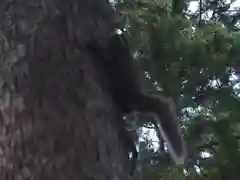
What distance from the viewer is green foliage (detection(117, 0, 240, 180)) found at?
102 inches

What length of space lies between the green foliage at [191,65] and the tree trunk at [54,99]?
0.90 m

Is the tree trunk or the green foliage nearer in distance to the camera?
the tree trunk

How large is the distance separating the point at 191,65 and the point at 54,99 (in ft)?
4.25

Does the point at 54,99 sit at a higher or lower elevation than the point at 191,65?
lower

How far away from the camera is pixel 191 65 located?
9.08 feet

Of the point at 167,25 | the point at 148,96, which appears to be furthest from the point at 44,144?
the point at 167,25

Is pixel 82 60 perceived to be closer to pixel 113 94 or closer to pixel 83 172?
pixel 113 94

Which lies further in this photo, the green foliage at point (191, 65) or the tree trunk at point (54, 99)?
the green foliage at point (191, 65)

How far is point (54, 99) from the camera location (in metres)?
1.59

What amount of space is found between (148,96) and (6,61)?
90 centimetres

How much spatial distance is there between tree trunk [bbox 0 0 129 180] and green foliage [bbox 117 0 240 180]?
2.94ft

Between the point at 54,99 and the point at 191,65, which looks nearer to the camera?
the point at 54,99

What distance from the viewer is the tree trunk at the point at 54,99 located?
152 cm

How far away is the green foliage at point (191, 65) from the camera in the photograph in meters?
2.58
